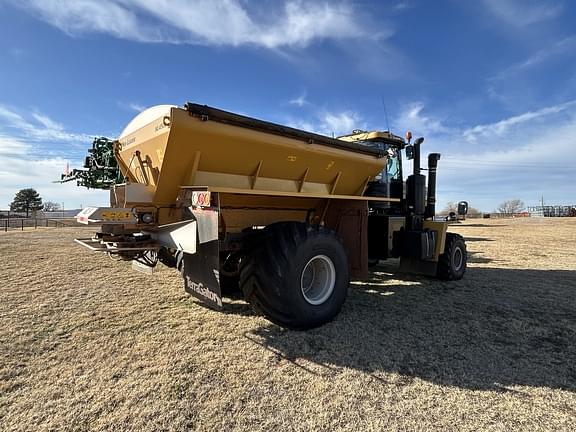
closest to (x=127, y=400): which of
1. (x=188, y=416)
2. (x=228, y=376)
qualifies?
(x=188, y=416)

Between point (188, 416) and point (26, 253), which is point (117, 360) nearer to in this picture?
point (188, 416)

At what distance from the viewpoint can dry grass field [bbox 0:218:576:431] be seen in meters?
2.65

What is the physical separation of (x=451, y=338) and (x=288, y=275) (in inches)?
74.8

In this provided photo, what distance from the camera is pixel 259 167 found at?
4.49 metres

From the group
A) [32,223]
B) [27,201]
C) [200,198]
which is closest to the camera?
[200,198]

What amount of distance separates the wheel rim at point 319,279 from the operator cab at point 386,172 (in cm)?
229

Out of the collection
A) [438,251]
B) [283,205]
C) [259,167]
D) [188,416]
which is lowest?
[188,416]

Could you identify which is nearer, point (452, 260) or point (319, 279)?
point (319, 279)

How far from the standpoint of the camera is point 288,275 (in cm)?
405

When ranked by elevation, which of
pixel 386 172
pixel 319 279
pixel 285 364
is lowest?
pixel 285 364

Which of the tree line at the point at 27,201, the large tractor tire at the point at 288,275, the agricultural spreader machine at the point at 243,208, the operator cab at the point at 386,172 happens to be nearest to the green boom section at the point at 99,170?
the agricultural spreader machine at the point at 243,208

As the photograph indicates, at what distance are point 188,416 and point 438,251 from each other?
573cm

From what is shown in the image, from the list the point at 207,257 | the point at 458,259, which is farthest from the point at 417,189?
the point at 207,257

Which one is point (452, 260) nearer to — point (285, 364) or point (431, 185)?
point (431, 185)
